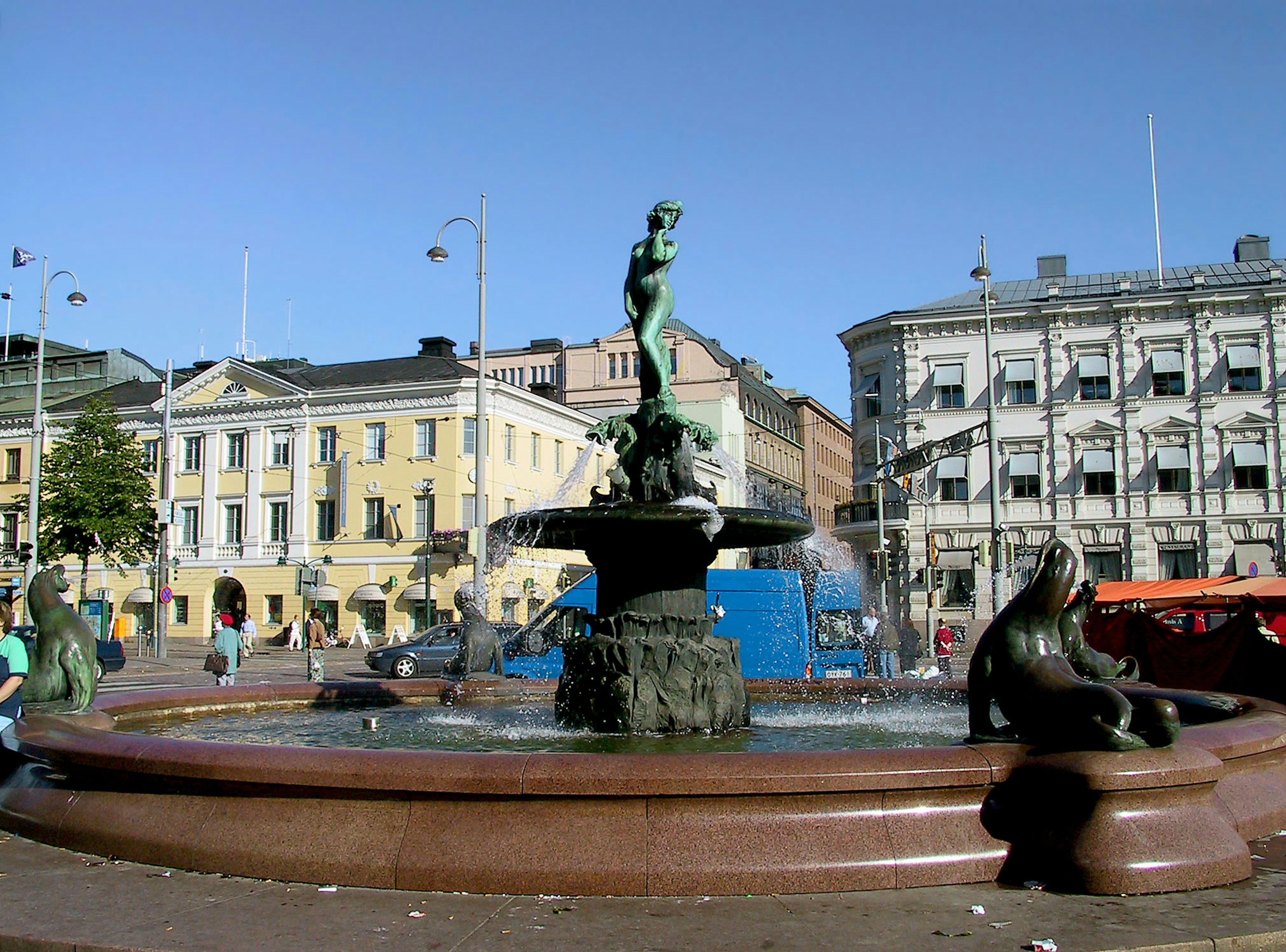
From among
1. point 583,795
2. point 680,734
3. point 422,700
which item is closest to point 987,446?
point 422,700

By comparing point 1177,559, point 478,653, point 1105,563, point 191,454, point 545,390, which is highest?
point 545,390

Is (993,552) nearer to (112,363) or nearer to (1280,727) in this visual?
(1280,727)

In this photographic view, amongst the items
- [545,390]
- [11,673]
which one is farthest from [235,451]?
[11,673]

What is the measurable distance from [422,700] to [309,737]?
3.96 meters

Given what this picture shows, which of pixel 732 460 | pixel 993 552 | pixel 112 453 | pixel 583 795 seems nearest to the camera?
pixel 583 795

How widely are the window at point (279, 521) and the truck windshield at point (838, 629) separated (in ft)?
114

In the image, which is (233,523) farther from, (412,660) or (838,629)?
(838,629)

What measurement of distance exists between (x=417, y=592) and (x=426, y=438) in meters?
6.76

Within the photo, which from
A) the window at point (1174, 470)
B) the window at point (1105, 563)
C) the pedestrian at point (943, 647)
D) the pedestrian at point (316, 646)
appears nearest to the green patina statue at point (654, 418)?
the pedestrian at point (316, 646)

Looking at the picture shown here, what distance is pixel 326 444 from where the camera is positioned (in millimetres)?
51781

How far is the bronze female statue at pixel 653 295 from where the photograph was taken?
9555 mm

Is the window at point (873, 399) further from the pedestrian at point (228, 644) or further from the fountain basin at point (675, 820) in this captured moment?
the fountain basin at point (675, 820)

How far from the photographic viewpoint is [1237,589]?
20.7 metres

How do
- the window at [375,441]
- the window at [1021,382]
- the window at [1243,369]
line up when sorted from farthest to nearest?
1. the window at [1021,382]
2. the window at [375,441]
3. the window at [1243,369]
